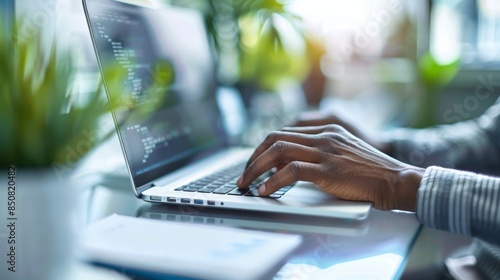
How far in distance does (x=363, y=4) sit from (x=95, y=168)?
1.33 m

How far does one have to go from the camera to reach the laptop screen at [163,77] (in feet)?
2.50

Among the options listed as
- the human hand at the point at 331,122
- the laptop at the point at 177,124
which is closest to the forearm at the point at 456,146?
the human hand at the point at 331,122

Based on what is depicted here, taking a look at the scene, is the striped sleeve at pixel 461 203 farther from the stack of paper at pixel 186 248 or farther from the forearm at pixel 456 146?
the forearm at pixel 456 146

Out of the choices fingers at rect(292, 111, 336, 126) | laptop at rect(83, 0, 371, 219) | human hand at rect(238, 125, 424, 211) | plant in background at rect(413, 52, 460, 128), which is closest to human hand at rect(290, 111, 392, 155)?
fingers at rect(292, 111, 336, 126)

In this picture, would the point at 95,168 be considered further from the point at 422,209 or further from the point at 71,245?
the point at 422,209

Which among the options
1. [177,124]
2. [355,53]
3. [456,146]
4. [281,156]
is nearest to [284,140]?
[281,156]

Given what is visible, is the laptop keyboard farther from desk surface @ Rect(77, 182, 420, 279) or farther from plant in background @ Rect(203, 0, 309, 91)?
plant in background @ Rect(203, 0, 309, 91)

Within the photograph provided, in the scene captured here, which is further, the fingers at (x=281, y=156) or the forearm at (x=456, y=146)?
the forearm at (x=456, y=146)

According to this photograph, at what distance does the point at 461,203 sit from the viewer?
2.11ft

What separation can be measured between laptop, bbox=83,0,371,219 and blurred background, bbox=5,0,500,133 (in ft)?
0.50

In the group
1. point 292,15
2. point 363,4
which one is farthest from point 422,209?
point 363,4

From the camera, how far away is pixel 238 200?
68cm

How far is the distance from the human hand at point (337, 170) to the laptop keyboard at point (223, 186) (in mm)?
17

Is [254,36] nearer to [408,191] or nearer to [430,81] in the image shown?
[408,191]
